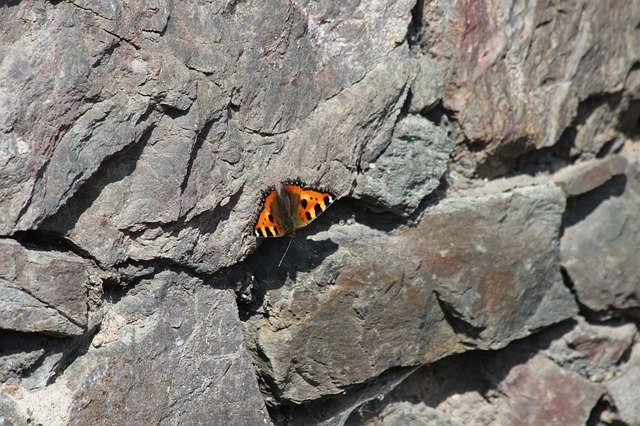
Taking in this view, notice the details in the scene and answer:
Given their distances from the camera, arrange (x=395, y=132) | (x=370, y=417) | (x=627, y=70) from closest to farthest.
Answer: (x=395, y=132), (x=370, y=417), (x=627, y=70)

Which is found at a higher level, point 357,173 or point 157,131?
point 357,173

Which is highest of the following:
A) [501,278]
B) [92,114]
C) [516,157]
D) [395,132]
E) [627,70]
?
[627,70]

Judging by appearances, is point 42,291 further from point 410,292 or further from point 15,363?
point 410,292

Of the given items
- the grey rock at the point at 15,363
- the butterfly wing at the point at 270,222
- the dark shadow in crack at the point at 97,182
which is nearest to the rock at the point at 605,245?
the butterfly wing at the point at 270,222

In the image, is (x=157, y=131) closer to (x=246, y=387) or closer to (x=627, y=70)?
(x=246, y=387)

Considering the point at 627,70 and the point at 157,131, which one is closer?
the point at 157,131

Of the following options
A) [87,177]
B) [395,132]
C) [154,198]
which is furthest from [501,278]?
[87,177]

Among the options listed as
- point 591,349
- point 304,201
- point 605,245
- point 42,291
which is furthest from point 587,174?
point 42,291
